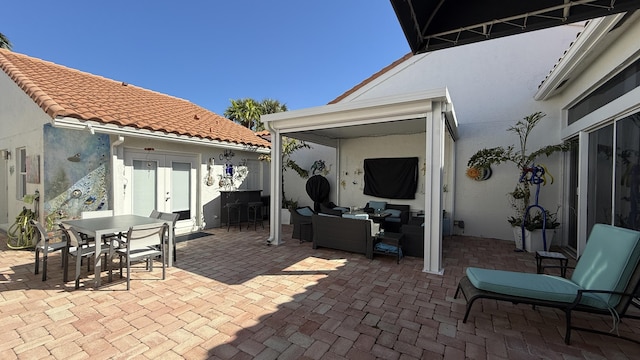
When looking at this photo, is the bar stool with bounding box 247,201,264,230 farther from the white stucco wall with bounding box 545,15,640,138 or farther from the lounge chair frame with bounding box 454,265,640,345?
the white stucco wall with bounding box 545,15,640,138

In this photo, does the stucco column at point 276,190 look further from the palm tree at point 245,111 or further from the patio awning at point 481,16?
the palm tree at point 245,111

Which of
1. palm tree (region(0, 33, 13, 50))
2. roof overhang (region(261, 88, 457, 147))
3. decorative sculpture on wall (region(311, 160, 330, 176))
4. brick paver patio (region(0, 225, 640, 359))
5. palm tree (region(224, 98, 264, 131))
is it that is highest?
palm tree (region(0, 33, 13, 50))

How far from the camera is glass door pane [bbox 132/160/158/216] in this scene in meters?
6.54

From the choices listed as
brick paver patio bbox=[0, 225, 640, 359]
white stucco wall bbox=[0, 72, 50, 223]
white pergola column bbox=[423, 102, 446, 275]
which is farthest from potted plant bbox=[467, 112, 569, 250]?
white stucco wall bbox=[0, 72, 50, 223]

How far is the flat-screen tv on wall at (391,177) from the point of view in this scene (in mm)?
8641

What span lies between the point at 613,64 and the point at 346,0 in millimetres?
5348

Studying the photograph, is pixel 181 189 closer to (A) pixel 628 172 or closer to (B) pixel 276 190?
(B) pixel 276 190

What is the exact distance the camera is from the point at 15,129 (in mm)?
6617

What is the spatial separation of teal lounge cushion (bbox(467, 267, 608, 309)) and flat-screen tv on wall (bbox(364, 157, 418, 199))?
5.57 metres

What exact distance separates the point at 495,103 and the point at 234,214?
8.67m

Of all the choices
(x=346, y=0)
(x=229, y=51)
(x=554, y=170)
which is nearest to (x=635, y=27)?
(x=554, y=170)

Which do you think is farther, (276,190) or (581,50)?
(276,190)

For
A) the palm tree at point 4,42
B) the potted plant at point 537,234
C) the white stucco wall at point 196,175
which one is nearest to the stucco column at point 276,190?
the white stucco wall at point 196,175

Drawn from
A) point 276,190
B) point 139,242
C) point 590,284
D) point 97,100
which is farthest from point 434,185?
point 97,100
